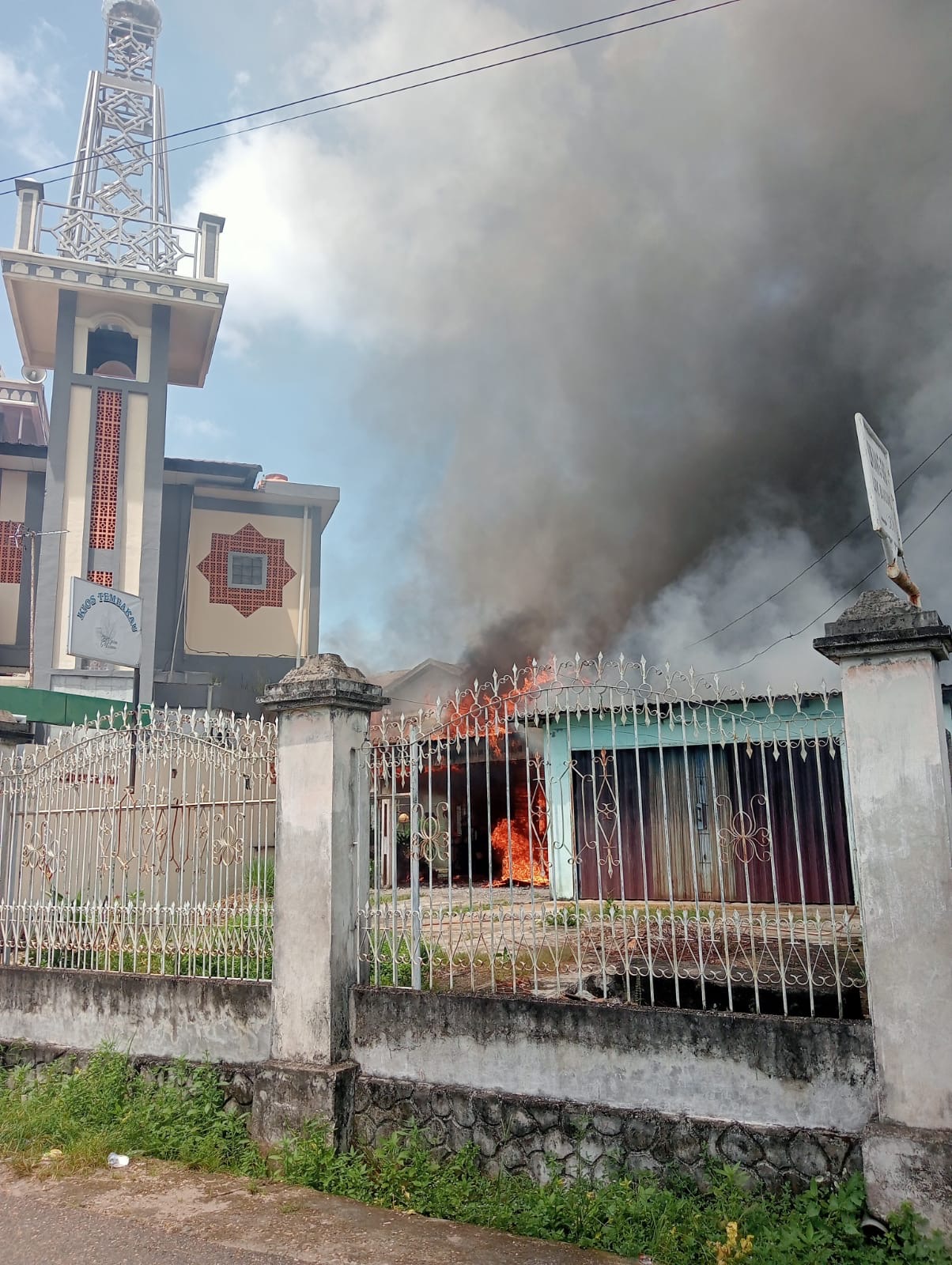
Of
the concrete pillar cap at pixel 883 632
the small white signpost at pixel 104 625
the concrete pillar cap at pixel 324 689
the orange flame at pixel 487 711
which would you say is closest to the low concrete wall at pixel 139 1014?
the concrete pillar cap at pixel 324 689

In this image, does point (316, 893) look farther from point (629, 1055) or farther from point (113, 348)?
point (113, 348)

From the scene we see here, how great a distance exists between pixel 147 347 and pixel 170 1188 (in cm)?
1891

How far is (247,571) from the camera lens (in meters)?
22.5

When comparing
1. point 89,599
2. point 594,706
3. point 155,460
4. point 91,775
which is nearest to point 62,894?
point 91,775

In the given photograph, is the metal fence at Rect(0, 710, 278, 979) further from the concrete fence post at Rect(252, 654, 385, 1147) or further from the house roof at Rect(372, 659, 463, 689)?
the house roof at Rect(372, 659, 463, 689)

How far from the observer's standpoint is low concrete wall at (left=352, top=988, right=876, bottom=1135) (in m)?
4.41

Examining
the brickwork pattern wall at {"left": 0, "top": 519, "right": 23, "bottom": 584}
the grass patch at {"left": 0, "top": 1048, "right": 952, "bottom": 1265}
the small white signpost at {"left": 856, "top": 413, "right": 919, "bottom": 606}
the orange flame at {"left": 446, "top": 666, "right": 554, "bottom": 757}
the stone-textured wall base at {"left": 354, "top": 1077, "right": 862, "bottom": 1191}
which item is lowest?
the grass patch at {"left": 0, "top": 1048, "right": 952, "bottom": 1265}

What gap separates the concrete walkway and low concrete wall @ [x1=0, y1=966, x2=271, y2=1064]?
3.02 ft

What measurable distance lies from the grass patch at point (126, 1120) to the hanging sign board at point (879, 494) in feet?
16.4

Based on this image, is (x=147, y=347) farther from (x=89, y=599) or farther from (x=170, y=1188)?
(x=170, y=1188)

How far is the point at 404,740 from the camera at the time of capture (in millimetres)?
6074

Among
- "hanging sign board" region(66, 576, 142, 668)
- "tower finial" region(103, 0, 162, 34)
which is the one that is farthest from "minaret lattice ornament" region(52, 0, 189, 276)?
"hanging sign board" region(66, 576, 142, 668)

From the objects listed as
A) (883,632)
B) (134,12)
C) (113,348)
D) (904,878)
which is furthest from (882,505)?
(134,12)

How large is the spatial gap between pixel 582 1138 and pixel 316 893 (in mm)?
2068
